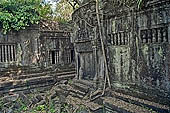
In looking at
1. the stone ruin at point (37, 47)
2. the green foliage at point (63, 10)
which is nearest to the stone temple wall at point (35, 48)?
the stone ruin at point (37, 47)

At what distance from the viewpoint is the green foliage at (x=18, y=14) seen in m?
8.62

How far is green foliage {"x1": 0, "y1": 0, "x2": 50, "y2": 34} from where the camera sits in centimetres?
862

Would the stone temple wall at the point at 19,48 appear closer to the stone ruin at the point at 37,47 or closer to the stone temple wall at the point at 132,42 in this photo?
the stone ruin at the point at 37,47

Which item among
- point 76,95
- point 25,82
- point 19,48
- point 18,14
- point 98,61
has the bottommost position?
point 76,95

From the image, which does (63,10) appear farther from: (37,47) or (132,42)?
(132,42)

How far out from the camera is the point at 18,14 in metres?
9.09

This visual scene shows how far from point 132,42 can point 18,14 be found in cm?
632

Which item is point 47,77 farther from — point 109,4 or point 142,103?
point 142,103

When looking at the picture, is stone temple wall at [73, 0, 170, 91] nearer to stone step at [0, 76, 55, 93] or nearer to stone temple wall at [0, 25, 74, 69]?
stone step at [0, 76, 55, 93]

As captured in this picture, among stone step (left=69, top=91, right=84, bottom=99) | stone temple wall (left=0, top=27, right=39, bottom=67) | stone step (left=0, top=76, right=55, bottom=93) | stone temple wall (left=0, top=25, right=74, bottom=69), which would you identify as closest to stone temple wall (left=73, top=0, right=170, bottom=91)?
stone step (left=69, top=91, right=84, bottom=99)

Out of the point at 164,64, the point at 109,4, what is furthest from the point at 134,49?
the point at 109,4

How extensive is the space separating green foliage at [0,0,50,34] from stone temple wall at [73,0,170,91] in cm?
314

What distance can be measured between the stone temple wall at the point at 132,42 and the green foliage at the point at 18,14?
3.14m

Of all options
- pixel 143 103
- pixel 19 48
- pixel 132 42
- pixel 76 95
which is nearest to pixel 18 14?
pixel 19 48
